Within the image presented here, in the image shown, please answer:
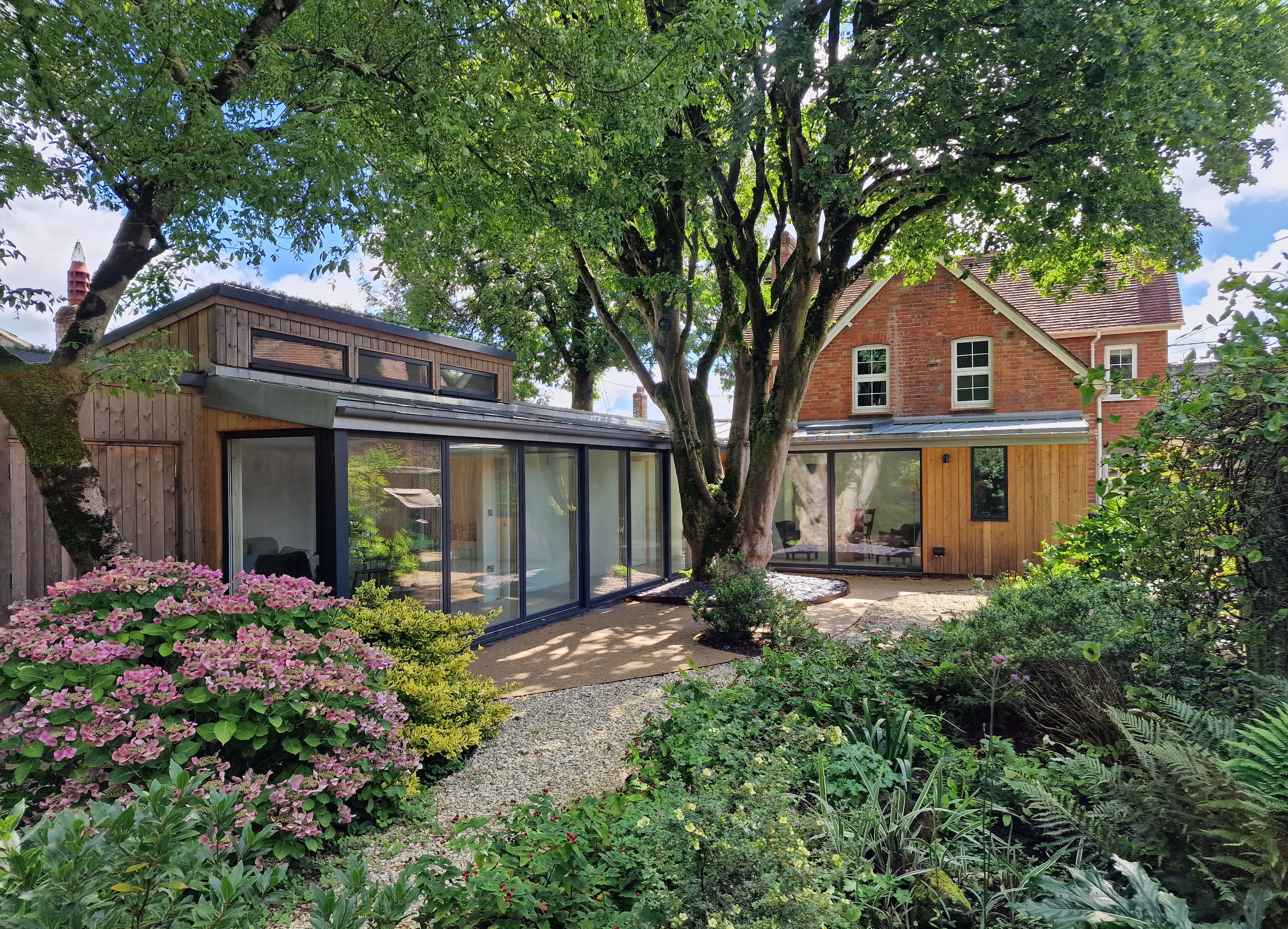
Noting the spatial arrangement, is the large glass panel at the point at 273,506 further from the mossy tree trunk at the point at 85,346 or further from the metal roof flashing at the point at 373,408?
the mossy tree trunk at the point at 85,346

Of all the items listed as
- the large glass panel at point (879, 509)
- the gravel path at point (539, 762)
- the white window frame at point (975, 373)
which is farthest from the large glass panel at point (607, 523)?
the white window frame at point (975, 373)

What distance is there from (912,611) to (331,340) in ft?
29.2

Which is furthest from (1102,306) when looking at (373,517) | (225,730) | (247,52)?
(225,730)

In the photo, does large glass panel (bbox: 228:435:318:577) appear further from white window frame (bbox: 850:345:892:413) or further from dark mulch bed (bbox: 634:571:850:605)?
white window frame (bbox: 850:345:892:413)

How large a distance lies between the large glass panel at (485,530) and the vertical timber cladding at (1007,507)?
9352 millimetres

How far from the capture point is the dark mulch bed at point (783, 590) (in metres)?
11.6

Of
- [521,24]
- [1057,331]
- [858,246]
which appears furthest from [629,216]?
[1057,331]

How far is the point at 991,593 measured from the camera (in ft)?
23.3

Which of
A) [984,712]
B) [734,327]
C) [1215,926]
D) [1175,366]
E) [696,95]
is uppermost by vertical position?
[696,95]

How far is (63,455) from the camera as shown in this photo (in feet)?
18.4

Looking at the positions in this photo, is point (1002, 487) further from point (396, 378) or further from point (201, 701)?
point (201, 701)

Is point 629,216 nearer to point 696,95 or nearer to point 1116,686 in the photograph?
point 696,95

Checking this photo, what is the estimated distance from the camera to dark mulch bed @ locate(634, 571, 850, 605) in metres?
11.6

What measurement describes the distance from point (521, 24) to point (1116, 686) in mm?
8162
